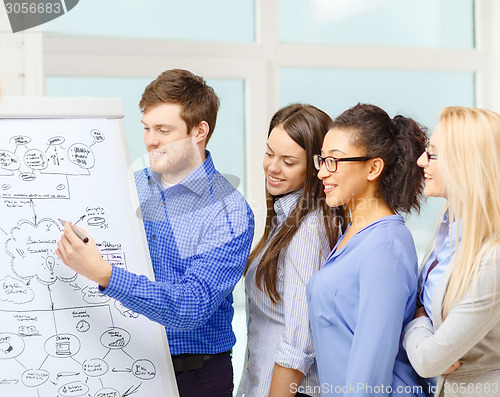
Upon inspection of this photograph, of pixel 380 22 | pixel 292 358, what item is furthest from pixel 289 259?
pixel 380 22

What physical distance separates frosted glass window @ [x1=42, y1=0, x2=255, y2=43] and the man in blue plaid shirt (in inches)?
62.7

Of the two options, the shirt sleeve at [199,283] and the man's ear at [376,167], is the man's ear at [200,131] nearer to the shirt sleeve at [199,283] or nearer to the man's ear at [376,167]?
the shirt sleeve at [199,283]

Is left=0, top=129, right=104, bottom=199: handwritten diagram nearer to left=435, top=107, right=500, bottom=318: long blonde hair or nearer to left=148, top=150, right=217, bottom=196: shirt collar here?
left=148, top=150, right=217, bottom=196: shirt collar

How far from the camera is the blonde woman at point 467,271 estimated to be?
1325mm

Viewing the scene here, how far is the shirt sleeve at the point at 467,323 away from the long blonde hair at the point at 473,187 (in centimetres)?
3

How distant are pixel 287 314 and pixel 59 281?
1.93 feet

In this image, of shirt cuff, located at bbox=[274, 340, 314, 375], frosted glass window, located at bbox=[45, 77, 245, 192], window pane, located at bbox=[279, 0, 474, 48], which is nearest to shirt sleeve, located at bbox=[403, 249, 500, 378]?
shirt cuff, located at bbox=[274, 340, 314, 375]

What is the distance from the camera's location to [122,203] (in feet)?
5.36

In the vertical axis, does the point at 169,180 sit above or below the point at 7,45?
below

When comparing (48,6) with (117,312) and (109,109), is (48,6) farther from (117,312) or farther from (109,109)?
(117,312)

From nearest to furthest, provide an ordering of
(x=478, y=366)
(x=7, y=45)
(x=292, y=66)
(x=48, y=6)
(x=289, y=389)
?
(x=478, y=366)
(x=289, y=389)
(x=7, y=45)
(x=48, y=6)
(x=292, y=66)

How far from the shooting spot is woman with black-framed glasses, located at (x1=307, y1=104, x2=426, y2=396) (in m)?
1.45

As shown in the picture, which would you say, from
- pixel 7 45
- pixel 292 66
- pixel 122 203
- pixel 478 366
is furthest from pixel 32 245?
pixel 292 66

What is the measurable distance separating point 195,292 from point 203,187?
12.1 inches
